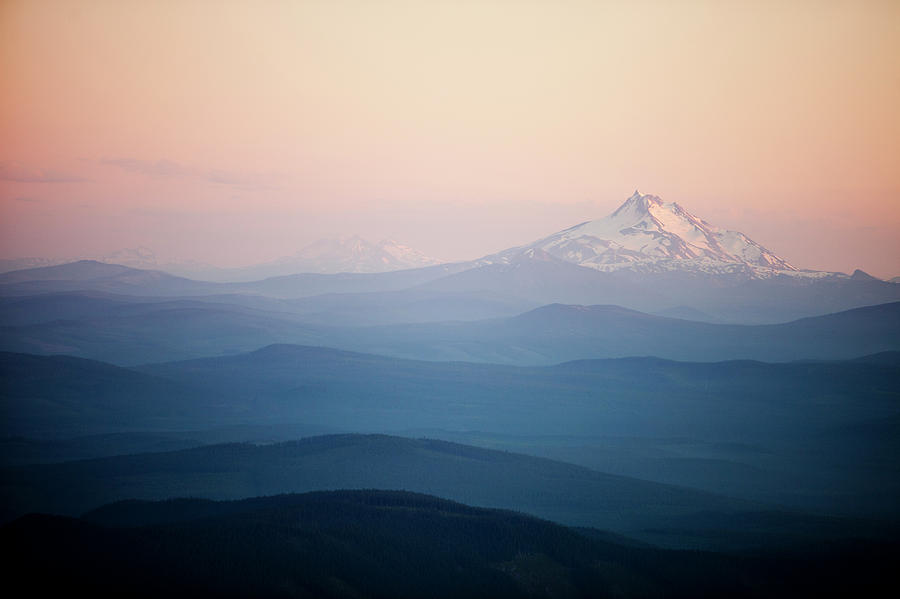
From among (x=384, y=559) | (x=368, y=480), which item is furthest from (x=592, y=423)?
(x=384, y=559)

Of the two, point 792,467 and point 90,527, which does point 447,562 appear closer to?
point 90,527

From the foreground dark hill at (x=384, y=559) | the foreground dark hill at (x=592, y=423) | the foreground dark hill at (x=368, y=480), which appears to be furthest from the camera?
the foreground dark hill at (x=592, y=423)

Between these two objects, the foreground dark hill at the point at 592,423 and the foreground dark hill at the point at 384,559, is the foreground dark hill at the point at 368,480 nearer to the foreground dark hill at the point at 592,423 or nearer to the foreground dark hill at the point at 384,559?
the foreground dark hill at the point at 592,423

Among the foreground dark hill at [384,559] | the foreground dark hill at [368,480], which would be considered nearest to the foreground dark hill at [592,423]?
the foreground dark hill at [368,480]

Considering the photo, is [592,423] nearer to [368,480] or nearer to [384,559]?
[368,480]

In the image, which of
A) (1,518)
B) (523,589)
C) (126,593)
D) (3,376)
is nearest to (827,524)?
(523,589)
